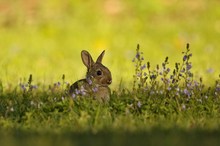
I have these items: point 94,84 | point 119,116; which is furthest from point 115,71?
point 119,116

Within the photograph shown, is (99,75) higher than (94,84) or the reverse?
higher

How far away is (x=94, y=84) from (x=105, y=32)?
8.75 meters

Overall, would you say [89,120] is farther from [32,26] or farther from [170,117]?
[32,26]

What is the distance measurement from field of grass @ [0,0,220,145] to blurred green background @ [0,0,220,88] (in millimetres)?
23

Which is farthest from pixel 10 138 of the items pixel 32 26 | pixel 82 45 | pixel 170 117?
pixel 32 26

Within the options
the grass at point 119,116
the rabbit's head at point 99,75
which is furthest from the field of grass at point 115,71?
the rabbit's head at point 99,75

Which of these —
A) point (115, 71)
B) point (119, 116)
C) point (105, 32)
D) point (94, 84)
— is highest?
point (105, 32)

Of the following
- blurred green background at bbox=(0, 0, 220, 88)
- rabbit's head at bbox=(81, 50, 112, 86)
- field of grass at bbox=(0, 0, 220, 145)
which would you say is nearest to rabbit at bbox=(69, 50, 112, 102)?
rabbit's head at bbox=(81, 50, 112, 86)

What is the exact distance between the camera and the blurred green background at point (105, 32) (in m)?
13.3

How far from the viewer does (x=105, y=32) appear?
1616 cm

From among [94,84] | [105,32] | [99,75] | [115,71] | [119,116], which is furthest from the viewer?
[105,32]

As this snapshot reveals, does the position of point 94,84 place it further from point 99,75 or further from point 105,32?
point 105,32

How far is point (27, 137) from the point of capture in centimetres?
551

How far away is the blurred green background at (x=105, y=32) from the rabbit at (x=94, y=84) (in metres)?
3.79
